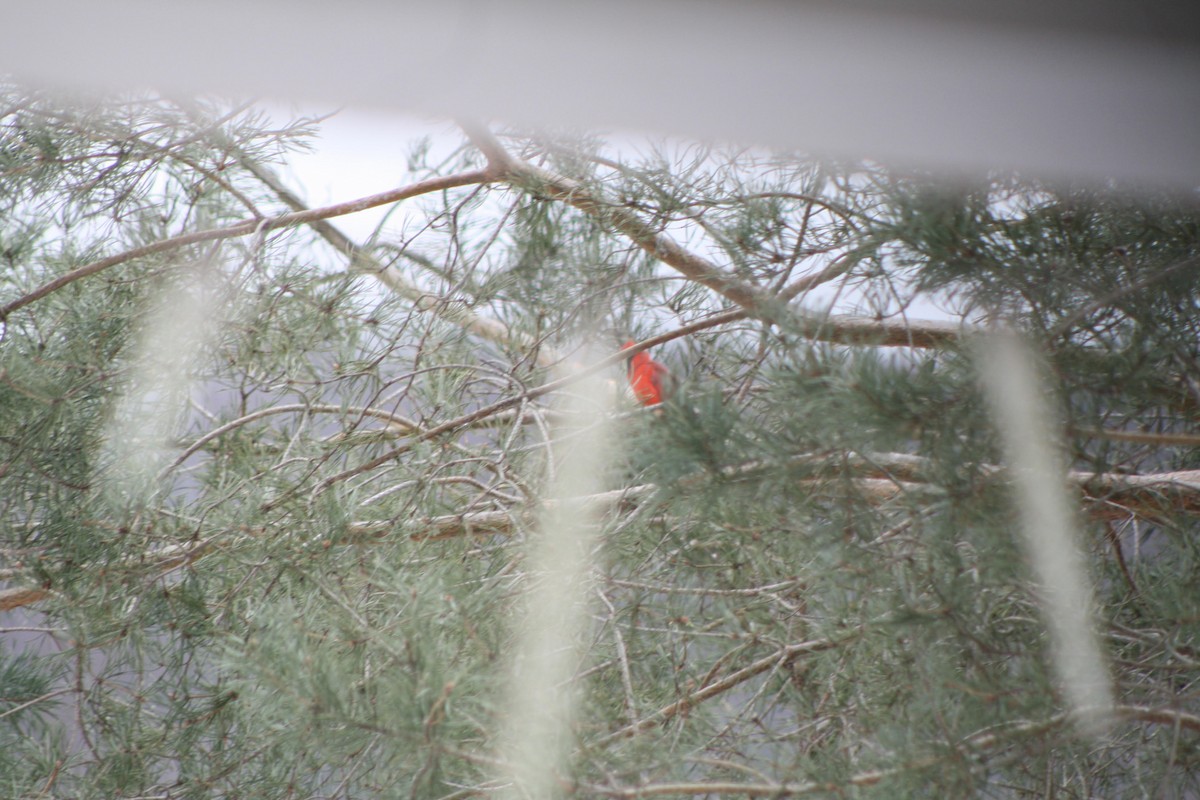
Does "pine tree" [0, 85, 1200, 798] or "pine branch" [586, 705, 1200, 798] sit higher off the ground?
"pine tree" [0, 85, 1200, 798]

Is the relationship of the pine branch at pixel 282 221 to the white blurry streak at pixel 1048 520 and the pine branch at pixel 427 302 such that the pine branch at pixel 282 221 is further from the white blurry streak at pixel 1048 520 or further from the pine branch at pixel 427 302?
the white blurry streak at pixel 1048 520

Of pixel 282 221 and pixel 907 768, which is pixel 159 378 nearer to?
pixel 282 221

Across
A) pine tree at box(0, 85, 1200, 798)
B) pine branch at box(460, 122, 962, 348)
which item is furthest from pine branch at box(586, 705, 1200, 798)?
pine branch at box(460, 122, 962, 348)

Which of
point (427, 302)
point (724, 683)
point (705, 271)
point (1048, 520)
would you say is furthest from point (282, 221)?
point (1048, 520)

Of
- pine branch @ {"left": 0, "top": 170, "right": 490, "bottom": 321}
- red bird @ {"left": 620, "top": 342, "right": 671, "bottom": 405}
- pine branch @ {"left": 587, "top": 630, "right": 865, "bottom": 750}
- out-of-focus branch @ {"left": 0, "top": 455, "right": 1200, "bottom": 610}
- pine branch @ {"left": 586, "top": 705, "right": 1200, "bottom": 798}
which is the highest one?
pine branch @ {"left": 0, "top": 170, "right": 490, "bottom": 321}

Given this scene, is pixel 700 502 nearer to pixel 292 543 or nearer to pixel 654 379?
pixel 654 379

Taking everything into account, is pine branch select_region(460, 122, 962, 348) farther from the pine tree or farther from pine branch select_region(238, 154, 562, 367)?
pine branch select_region(238, 154, 562, 367)

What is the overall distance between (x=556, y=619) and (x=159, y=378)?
0.52 m

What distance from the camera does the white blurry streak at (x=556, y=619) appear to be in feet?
1.63

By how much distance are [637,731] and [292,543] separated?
Answer: 0.36m

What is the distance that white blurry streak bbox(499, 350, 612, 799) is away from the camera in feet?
1.63

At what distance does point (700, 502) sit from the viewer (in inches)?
21.8

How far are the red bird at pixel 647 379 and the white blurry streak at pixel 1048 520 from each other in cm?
19

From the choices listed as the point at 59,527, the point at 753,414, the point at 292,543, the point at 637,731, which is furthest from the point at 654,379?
the point at 59,527
